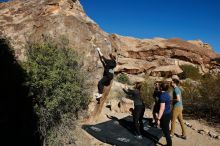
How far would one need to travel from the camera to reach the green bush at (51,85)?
707cm

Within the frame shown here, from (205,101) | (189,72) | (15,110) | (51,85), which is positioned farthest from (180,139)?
(189,72)

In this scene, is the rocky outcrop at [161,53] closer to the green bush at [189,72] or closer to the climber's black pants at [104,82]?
the green bush at [189,72]

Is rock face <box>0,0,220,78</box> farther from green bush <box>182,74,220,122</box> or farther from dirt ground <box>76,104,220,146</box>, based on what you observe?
green bush <box>182,74,220,122</box>

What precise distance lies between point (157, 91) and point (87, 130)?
2.72m

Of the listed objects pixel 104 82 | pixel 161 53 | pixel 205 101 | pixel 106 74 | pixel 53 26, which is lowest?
Answer: pixel 205 101

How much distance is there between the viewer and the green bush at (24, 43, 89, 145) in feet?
23.2

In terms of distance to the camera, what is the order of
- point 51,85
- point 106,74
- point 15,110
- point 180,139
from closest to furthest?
point 15,110
point 51,85
point 106,74
point 180,139

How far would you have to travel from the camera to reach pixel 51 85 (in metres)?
7.19

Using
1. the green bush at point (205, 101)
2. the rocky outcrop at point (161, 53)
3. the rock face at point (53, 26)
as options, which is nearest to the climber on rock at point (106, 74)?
the rock face at point (53, 26)

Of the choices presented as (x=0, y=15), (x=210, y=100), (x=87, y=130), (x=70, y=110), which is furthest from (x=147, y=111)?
(x=0, y=15)

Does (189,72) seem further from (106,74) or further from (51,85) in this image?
(51,85)

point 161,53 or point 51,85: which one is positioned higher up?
point 161,53

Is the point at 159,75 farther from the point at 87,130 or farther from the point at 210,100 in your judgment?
the point at 87,130

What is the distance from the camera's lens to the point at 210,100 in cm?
1359
